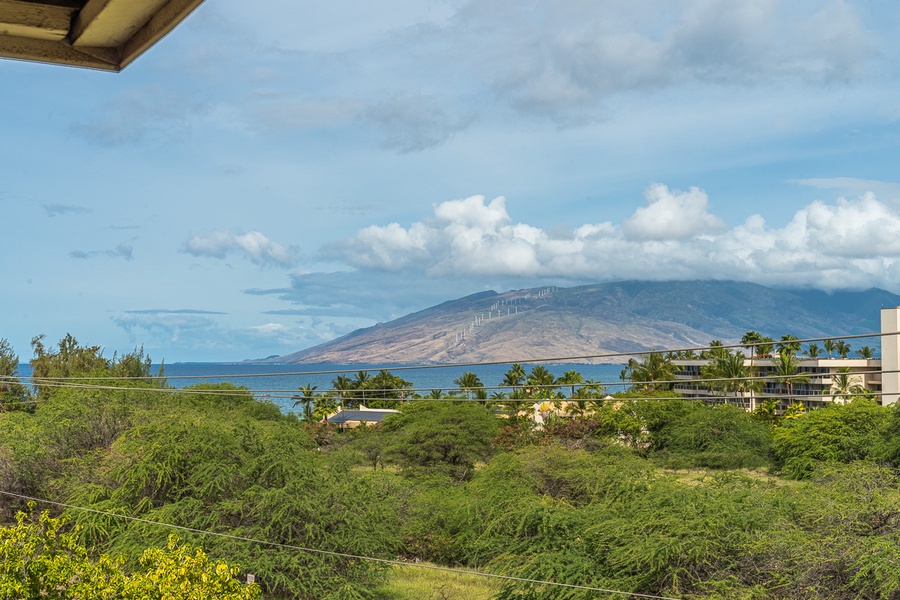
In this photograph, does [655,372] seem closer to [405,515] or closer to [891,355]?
[891,355]

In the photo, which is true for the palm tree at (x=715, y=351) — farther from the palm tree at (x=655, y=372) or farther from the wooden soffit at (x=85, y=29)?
the wooden soffit at (x=85, y=29)

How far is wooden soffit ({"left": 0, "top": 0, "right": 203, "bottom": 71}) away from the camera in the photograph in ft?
8.13

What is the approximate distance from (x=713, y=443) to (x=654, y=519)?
99.8ft

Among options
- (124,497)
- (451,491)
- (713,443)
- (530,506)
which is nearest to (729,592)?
(530,506)

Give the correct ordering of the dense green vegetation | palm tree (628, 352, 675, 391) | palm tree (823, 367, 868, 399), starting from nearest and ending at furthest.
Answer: the dense green vegetation, palm tree (823, 367, 868, 399), palm tree (628, 352, 675, 391)

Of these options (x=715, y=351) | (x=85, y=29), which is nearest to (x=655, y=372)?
(x=715, y=351)

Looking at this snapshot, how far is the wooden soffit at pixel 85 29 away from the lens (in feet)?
8.13

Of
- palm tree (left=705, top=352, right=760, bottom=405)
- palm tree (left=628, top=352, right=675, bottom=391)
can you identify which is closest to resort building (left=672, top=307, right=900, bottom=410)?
palm tree (left=705, top=352, right=760, bottom=405)

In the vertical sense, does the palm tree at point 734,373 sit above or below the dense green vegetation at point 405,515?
above

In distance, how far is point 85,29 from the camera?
2.60m

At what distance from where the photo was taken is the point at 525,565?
22688mm

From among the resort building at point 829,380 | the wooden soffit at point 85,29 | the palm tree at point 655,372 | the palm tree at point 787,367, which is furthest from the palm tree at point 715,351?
the wooden soffit at point 85,29

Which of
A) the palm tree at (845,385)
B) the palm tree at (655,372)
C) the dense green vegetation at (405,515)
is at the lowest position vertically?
the dense green vegetation at (405,515)

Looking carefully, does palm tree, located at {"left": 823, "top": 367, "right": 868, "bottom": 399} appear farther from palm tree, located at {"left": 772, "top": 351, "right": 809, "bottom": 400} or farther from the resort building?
palm tree, located at {"left": 772, "top": 351, "right": 809, "bottom": 400}
